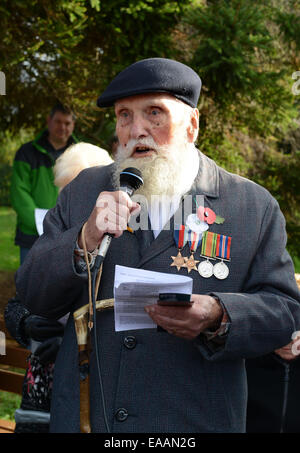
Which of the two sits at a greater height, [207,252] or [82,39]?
[82,39]

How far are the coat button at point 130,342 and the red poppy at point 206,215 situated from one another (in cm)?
55

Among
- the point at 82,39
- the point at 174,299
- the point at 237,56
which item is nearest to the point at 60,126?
the point at 82,39

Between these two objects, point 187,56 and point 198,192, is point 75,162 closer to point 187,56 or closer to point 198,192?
point 198,192

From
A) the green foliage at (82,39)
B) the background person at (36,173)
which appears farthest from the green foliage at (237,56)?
the background person at (36,173)

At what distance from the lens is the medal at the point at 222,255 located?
198cm

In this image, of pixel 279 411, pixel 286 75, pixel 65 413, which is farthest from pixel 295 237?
pixel 65 413

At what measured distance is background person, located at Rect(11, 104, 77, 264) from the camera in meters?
5.40

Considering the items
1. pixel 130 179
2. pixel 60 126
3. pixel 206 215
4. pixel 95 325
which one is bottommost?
pixel 95 325

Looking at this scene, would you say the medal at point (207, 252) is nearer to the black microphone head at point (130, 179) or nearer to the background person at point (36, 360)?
the black microphone head at point (130, 179)

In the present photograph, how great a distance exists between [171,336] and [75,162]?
4.89 feet

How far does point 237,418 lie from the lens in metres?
1.95

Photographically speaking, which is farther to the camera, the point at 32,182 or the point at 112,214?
the point at 32,182

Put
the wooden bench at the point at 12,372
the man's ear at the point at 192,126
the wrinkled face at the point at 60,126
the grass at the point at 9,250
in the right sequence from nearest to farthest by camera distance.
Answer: the man's ear at the point at 192,126 < the wooden bench at the point at 12,372 < the wrinkled face at the point at 60,126 < the grass at the point at 9,250

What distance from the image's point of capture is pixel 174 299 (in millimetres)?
→ 1624
